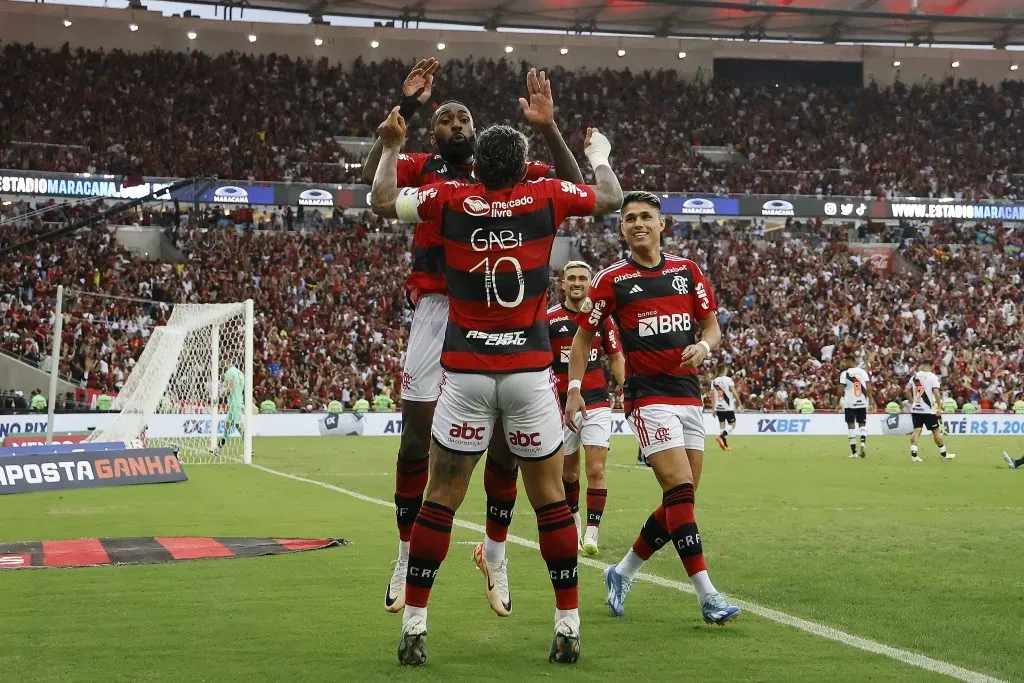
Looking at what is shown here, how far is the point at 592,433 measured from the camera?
434 inches

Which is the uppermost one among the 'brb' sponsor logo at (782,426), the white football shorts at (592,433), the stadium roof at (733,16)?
the stadium roof at (733,16)

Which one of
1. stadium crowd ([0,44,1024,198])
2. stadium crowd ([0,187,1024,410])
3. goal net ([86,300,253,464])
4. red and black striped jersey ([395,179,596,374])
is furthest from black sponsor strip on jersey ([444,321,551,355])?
stadium crowd ([0,44,1024,198])

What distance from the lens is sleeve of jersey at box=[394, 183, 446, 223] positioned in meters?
5.79

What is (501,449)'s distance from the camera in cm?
658

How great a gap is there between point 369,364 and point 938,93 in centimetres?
A: 3325

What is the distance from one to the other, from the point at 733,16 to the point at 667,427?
1872 inches

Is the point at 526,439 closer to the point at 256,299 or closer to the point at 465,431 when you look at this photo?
the point at 465,431

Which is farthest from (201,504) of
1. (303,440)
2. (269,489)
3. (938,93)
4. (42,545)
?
(938,93)

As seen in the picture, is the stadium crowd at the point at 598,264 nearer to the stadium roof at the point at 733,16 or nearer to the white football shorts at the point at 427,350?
the stadium roof at the point at 733,16

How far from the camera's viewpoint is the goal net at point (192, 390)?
71.2ft

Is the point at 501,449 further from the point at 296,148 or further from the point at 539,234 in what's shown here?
the point at 296,148

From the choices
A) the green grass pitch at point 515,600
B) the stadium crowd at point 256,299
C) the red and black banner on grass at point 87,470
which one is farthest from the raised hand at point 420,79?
the stadium crowd at point 256,299

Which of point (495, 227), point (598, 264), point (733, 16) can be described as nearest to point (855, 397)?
point (598, 264)

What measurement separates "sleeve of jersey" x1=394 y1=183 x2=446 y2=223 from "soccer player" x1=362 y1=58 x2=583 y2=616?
78cm
